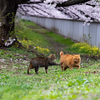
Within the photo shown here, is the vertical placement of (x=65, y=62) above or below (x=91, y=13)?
below

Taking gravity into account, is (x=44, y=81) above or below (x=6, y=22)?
below

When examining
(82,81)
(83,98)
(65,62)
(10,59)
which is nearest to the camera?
(83,98)

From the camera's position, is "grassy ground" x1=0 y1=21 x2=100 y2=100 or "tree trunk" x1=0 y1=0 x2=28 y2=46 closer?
"grassy ground" x1=0 y1=21 x2=100 y2=100

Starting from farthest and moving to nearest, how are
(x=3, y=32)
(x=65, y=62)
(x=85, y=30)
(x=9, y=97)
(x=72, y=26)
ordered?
(x=72, y=26) < (x=85, y=30) < (x=3, y=32) < (x=65, y=62) < (x=9, y=97)

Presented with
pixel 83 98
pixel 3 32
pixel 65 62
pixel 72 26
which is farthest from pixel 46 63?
pixel 72 26

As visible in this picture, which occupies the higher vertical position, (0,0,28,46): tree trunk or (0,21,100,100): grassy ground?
(0,0,28,46): tree trunk

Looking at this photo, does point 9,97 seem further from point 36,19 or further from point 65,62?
point 36,19

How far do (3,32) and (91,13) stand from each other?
8.37 metres

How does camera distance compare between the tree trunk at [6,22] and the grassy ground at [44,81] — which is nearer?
the grassy ground at [44,81]

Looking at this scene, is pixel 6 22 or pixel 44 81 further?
pixel 6 22

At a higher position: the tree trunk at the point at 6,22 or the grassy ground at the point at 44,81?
the tree trunk at the point at 6,22

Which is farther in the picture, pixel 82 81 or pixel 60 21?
pixel 60 21

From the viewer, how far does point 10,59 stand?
10281 mm

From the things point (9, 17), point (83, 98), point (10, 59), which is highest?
point (9, 17)
